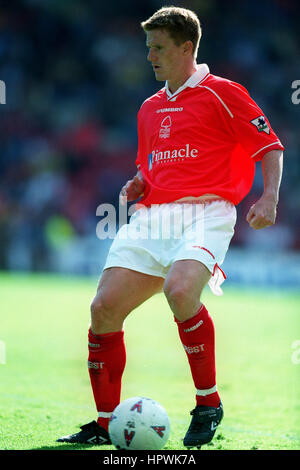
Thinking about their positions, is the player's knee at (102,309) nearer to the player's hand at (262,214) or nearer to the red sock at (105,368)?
the red sock at (105,368)

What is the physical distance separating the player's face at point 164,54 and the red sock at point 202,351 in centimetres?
125

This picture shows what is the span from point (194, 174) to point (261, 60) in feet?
57.1

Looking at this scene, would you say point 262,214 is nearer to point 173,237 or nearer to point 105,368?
point 173,237

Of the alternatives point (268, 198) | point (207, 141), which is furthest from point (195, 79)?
point (268, 198)

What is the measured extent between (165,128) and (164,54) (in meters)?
0.38

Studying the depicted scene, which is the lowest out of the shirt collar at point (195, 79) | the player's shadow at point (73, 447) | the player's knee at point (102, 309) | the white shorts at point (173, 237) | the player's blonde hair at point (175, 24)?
the player's shadow at point (73, 447)

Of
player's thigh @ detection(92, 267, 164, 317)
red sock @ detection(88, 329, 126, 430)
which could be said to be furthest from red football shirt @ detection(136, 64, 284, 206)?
red sock @ detection(88, 329, 126, 430)

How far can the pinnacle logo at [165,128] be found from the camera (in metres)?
3.77

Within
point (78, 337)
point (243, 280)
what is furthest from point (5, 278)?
point (78, 337)

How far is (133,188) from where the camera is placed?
3.87 meters

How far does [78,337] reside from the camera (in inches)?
293

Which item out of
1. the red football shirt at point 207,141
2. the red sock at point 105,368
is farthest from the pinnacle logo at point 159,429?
the red football shirt at point 207,141

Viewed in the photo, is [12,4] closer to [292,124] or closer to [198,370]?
[292,124]
